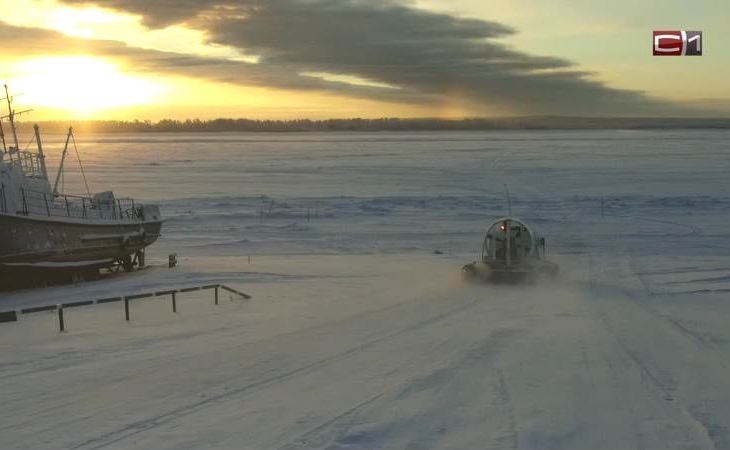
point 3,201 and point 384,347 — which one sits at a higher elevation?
point 3,201

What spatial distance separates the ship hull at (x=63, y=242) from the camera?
1900 centimetres

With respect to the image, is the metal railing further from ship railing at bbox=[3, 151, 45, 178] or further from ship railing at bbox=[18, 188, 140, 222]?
ship railing at bbox=[3, 151, 45, 178]

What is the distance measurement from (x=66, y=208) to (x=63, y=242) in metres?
1.55

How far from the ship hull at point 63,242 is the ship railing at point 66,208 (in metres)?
0.42

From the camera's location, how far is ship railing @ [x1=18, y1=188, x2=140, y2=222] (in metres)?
20.3

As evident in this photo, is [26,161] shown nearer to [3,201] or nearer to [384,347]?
[3,201]

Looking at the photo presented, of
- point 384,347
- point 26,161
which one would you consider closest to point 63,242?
point 26,161

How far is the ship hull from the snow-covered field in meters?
0.82

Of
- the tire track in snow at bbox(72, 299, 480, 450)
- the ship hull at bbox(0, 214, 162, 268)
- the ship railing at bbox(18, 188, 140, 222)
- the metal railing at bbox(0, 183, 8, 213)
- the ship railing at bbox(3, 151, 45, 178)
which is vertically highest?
the ship railing at bbox(3, 151, 45, 178)

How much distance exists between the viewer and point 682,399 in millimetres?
8695

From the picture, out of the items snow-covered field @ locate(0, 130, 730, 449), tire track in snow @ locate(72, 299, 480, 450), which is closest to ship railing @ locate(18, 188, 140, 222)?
snow-covered field @ locate(0, 130, 730, 449)

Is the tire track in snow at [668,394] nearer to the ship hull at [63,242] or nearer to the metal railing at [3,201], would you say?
the ship hull at [63,242]

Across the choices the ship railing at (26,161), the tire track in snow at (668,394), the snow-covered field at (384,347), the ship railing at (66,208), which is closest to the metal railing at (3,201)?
the ship railing at (66,208)

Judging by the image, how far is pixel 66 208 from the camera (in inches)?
848
